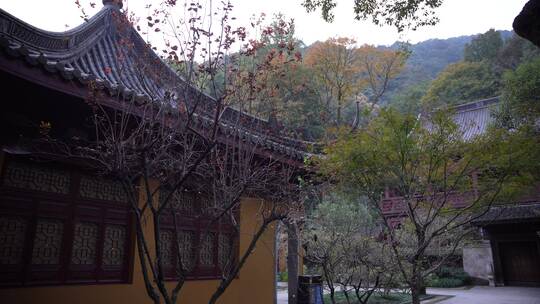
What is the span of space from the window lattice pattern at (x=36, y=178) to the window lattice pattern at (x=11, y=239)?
0.39 metres

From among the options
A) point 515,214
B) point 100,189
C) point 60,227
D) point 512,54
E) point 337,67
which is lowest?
point 60,227

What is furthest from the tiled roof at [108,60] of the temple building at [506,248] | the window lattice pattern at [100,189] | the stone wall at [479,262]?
the stone wall at [479,262]

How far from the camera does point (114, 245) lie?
5395 millimetres

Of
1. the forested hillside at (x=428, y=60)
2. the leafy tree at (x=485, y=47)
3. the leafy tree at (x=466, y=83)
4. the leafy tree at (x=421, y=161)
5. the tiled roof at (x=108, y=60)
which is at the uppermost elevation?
the forested hillside at (x=428, y=60)

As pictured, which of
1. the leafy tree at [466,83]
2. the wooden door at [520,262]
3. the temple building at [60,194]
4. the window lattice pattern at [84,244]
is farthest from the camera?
the leafy tree at [466,83]

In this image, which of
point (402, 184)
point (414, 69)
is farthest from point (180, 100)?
point (414, 69)

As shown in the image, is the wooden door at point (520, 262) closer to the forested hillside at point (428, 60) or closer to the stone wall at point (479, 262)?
the stone wall at point (479, 262)

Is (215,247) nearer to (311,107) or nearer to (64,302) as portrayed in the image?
(64,302)

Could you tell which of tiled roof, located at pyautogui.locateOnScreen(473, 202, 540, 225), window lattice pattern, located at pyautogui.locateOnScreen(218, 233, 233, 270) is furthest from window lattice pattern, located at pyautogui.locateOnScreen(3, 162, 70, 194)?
tiled roof, located at pyautogui.locateOnScreen(473, 202, 540, 225)

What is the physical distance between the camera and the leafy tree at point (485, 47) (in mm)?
38125

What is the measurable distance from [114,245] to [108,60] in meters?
3.31

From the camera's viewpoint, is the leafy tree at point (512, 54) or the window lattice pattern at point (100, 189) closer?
the window lattice pattern at point (100, 189)

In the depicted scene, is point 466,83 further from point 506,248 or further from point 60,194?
point 60,194

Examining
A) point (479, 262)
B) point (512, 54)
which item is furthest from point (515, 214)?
point (512, 54)
